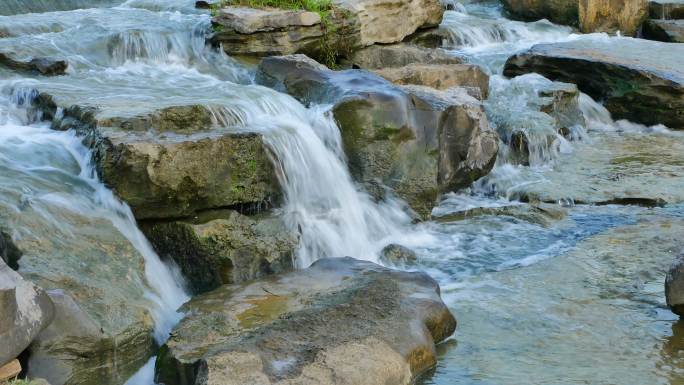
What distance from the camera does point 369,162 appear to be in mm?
7629

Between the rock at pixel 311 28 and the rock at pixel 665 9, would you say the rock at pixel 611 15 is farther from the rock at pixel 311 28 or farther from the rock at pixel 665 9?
the rock at pixel 311 28

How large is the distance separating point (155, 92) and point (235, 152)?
171cm

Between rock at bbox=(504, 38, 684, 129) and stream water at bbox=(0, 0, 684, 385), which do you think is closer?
stream water at bbox=(0, 0, 684, 385)

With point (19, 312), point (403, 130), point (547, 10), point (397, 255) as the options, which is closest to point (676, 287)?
point (397, 255)

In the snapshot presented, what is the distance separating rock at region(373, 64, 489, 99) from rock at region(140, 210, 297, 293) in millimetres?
3475

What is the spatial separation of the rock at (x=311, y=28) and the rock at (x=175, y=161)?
3351 millimetres

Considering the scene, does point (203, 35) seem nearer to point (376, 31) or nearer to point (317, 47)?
point (317, 47)

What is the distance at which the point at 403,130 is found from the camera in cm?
770

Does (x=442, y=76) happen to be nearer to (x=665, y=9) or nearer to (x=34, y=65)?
(x=34, y=65)

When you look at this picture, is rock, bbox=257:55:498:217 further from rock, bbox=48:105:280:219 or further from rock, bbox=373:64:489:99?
rock, bbox=48:105:280:219

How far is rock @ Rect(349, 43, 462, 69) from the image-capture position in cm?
1098

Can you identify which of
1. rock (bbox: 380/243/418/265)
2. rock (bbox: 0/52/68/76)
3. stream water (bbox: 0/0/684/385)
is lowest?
rock (bbox: 380/243/418/265)

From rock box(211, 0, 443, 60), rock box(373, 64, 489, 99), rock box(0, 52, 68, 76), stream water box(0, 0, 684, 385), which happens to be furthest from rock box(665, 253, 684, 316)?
rock box(0, 52, 68, 76)

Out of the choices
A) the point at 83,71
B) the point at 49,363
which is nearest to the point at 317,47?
the point at 83,71
